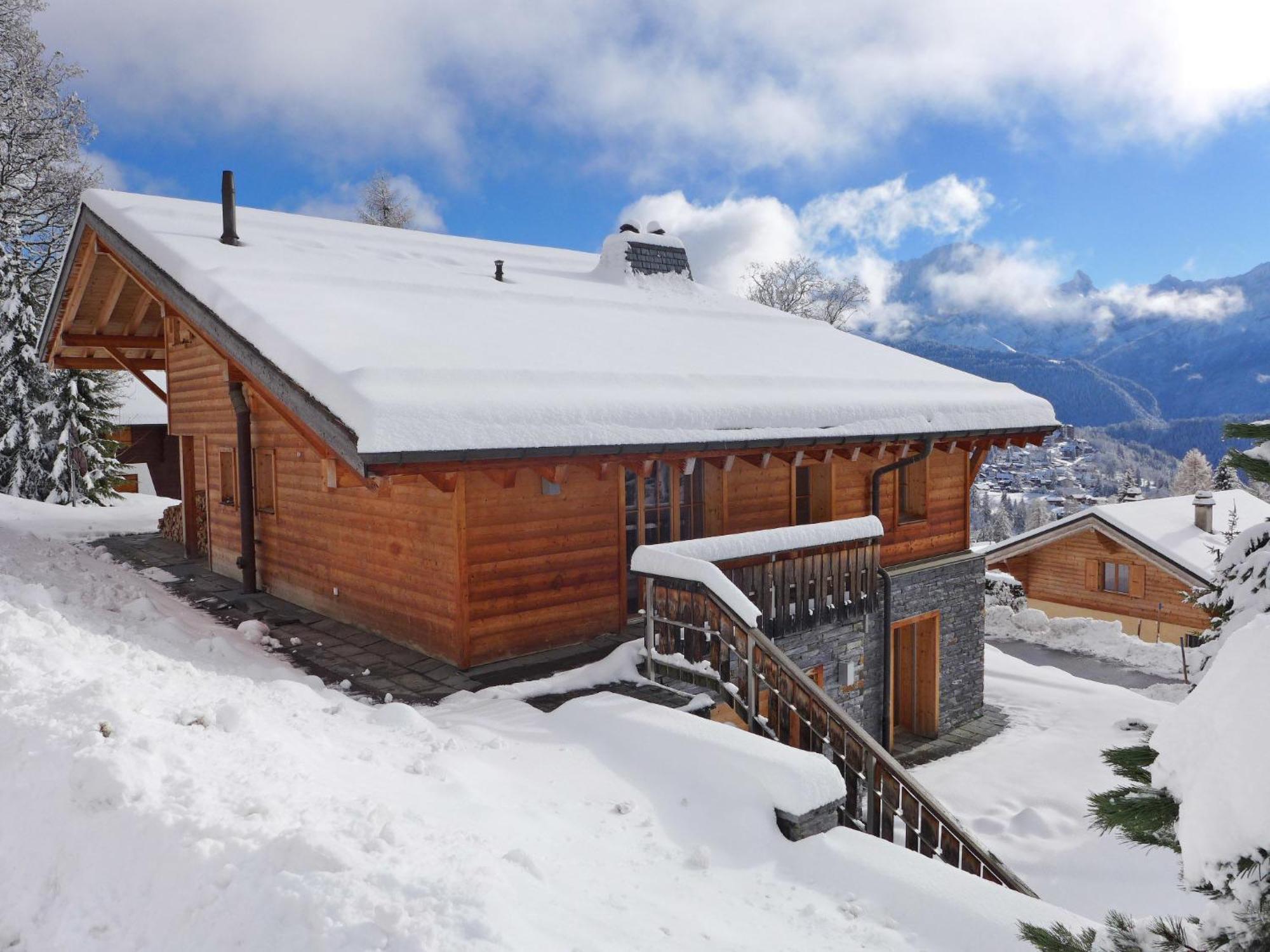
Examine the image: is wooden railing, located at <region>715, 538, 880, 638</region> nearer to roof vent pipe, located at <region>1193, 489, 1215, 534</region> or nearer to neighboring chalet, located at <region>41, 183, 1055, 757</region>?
neighboring chalet, located at <region>41, 183, 1055, 757</region>

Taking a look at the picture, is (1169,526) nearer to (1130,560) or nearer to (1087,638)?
(1130,560)

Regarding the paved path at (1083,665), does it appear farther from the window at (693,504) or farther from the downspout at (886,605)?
the window at (693,504)

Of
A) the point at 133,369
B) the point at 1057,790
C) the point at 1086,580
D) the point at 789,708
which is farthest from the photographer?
the point at 1086,580

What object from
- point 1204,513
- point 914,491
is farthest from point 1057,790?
point 1204,513

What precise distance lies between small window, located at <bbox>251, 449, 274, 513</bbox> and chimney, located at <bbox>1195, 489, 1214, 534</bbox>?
91.1ft

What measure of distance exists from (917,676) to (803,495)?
3733 mm

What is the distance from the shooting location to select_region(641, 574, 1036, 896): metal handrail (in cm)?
613

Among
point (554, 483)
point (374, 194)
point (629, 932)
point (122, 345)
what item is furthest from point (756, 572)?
point (374, 194)

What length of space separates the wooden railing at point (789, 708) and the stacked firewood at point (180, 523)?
9.67 metres

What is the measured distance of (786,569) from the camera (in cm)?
858

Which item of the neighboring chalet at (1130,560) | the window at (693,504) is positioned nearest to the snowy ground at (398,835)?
the window at (693,504)

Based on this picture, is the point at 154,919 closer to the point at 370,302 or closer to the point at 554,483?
the point at 554,483

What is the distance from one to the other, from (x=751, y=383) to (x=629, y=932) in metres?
7.57

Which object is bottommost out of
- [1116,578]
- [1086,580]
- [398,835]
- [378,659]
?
[1086,580]
